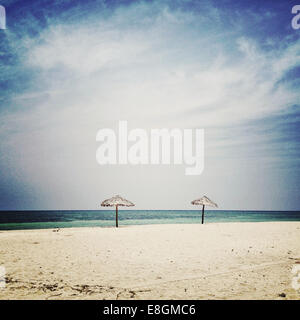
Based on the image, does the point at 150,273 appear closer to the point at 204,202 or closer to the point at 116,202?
the point at 116,202

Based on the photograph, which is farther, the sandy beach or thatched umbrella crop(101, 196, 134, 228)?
thatched umbrella crop(101, 196, 134, 228)

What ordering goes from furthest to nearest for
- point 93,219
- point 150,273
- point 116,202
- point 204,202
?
point 93,219 → point 204,202 → point 116,202 → point 150,273

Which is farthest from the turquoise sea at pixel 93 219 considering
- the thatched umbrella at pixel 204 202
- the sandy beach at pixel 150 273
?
the sandy beach at pixel 150 273

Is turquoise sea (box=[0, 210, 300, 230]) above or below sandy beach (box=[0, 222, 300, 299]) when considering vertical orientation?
below

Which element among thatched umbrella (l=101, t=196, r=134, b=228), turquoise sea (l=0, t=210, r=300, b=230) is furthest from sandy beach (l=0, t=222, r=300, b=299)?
turquoise sea (l=0, t=210, r=300, b=230)

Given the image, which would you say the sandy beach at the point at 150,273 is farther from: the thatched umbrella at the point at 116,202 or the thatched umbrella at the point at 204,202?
the thatched umbrella at the point at 204,202

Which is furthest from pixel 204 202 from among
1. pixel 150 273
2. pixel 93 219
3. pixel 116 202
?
pixel 93 219

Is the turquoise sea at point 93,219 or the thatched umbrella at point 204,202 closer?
the thatched umbrella at point 204,202

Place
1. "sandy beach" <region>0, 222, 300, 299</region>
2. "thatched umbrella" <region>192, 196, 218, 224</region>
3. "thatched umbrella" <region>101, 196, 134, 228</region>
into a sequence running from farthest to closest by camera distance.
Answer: "thatched umbrella" <region>192, 196, 218, 224</region>
"thatched umbrella" <region>101, 196, 134, 228</region>
"sandy beach" <region>0, 222, 300, 299</region>

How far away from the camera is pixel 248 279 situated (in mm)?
5996

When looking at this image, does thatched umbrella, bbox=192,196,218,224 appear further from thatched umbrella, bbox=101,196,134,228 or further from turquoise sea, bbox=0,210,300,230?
turquoise sea, bbox=0,210,300,230
